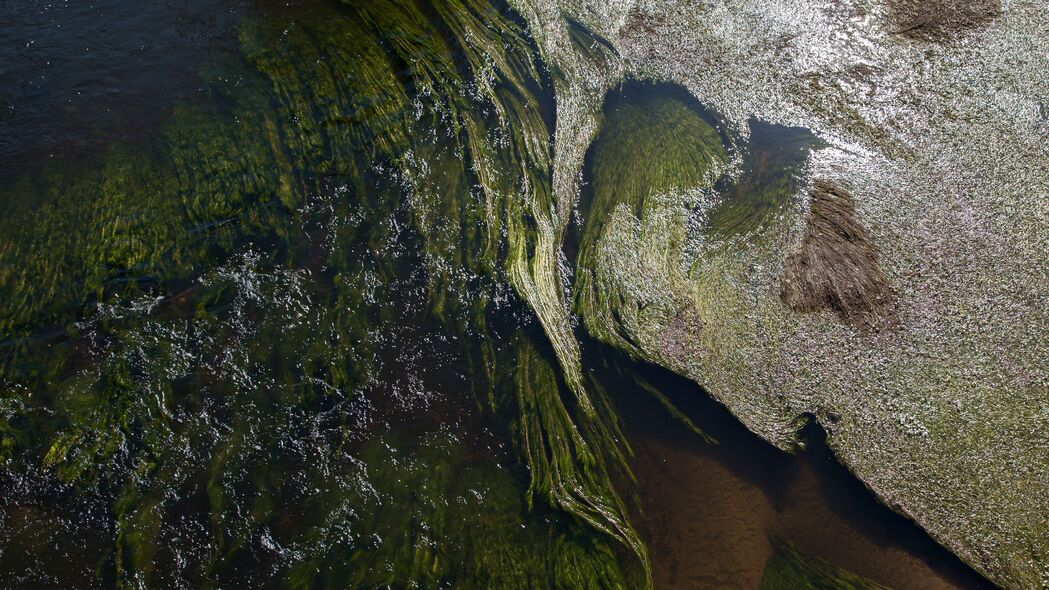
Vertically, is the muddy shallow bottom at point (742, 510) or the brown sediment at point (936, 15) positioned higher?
the brown sediment at point (936, 15)

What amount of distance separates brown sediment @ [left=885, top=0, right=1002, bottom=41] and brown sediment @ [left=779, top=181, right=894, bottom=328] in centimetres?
162

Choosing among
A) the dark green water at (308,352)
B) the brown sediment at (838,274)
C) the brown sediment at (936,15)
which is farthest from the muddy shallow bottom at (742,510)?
the brown sediment at (936,15)

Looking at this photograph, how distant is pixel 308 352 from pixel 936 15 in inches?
167

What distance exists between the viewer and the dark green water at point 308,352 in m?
2.20

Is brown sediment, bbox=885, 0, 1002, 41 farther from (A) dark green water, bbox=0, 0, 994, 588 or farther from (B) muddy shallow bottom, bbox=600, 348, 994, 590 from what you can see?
(B) muddy shallow bottom, bbox=600, 348, 994, 590

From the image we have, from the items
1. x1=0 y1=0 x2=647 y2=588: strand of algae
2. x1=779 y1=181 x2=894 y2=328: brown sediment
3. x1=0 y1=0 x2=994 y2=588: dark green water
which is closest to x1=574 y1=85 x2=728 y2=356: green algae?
x1=0 y1=0 x2=994 y2=588: dark green water

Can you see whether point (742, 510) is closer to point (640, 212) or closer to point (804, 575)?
point (804, 575)

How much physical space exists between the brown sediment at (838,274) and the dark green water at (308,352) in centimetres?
31

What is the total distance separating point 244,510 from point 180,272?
1.12 m

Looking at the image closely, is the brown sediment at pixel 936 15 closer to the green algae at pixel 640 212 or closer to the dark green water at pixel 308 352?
the dark green water at pixel 308 352

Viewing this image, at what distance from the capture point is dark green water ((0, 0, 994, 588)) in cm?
220

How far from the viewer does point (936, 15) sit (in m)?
3.81

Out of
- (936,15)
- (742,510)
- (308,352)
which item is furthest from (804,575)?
(936,15)

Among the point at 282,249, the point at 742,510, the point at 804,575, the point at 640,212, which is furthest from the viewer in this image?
the point at 640,212
